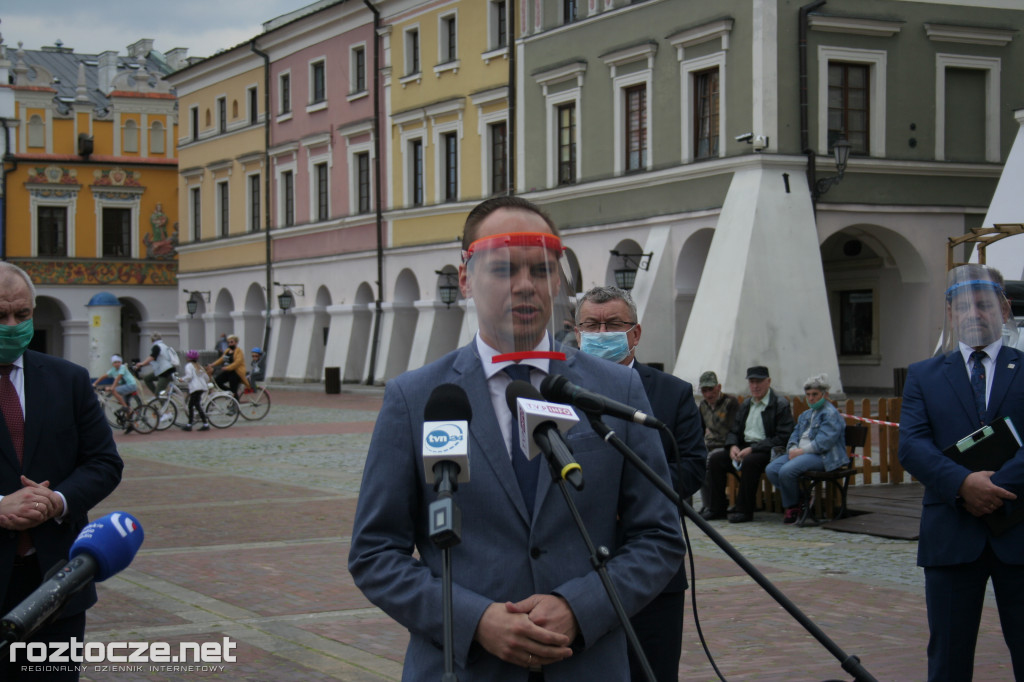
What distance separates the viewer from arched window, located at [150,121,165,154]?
5909 centimetres

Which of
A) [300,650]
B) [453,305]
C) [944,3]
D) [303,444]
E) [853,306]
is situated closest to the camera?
[300,650]

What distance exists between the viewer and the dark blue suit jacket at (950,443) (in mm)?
5059

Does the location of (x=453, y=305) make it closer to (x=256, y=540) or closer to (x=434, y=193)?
(x=434, y=193)

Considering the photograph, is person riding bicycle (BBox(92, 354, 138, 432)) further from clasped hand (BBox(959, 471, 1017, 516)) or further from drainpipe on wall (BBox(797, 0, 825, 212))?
clasped hand (BBox(959, 471, 1017, 516))

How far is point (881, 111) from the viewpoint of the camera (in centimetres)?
2736

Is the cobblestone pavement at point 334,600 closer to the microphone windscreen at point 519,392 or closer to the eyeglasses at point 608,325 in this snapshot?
the eyeglasses at point 608,325

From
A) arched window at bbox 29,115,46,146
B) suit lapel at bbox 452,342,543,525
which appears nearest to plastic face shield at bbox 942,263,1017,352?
suit lapel at bbox 452,342,543,525

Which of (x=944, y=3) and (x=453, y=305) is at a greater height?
(x=944, y=3)

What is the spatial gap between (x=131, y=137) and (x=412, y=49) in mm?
23380

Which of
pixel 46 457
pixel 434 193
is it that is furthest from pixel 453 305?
pixel 46 457

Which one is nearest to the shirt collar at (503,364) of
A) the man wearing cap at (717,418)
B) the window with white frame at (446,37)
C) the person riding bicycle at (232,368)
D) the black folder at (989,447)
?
the black folder at (989,447)

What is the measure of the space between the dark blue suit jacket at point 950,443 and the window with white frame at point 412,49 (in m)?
36.1

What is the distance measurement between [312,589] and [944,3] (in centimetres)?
2331

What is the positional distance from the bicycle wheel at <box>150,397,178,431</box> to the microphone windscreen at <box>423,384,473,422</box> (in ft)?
81.3
